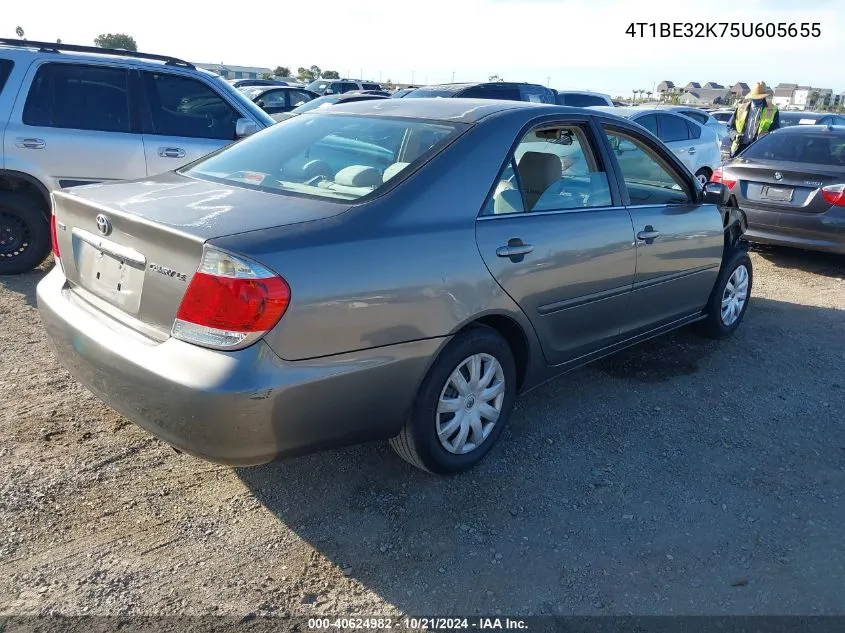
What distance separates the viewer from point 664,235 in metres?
4.16

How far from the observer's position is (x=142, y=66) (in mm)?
6055

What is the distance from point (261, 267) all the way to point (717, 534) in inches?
83.1

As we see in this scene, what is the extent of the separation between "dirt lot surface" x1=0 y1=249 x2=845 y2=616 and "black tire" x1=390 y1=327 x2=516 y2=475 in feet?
0.39

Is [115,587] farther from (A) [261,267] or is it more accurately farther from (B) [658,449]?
(B) [658,449]

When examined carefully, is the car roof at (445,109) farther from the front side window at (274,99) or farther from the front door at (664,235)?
the front side window at (274,99)

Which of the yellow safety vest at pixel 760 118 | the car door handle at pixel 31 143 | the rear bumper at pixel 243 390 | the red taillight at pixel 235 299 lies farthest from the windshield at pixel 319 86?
the red taillight at pixel 235 299

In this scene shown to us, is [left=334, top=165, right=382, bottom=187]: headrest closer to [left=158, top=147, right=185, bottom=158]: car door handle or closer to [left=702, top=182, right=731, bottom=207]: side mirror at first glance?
[left=702, top=182, right=731, bottom=207]: side mirror

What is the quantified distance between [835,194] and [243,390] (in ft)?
21.5

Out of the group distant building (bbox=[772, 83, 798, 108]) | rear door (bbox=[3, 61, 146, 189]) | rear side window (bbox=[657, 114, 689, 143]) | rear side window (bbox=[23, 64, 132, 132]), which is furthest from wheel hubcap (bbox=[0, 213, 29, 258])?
distant building (bbox=[772, 83, 798, 108])

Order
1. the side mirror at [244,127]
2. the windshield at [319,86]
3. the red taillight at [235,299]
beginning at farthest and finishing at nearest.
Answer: the windshield at [319,86]
the side mirror at [244,127]
the red taillight at [235,299]

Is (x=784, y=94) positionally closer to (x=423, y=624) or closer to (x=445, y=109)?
(x=445, y=109)

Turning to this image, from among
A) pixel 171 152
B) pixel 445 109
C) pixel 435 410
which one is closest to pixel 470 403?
pixel 435 410

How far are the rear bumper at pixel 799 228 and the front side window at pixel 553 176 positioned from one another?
13.8 feet

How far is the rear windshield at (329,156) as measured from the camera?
308 centimetres
